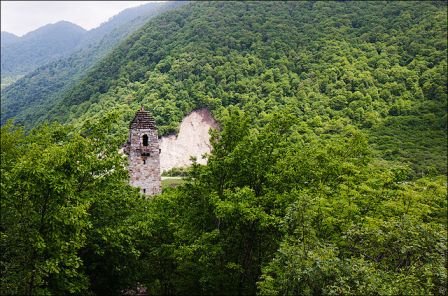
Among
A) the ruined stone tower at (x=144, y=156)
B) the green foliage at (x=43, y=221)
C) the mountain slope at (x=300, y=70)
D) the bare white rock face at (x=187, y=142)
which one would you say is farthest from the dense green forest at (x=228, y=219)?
the bare white rock face at (x=187, y=142)

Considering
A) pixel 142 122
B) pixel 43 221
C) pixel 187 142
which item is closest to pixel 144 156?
pixel 142 122

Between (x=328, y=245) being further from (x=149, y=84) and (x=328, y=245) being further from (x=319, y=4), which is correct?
(x=319, y=4)

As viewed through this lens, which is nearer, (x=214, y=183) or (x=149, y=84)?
(x=214, y=183)

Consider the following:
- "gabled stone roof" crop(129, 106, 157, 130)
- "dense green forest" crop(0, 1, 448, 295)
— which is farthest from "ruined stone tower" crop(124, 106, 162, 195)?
"dense green forest" crop(0, 1, 448, 295)

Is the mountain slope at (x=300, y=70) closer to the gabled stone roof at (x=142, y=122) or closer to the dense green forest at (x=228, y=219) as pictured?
the gabled stone roof at (x=142, y=122)

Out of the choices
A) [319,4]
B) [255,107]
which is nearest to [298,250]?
[255,107]

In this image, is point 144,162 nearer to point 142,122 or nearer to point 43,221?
point 142,122

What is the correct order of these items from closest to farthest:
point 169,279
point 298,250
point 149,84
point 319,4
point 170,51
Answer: point 298,250 → point 169,279 → point 149,84 → point 170,51 → point 319,4
